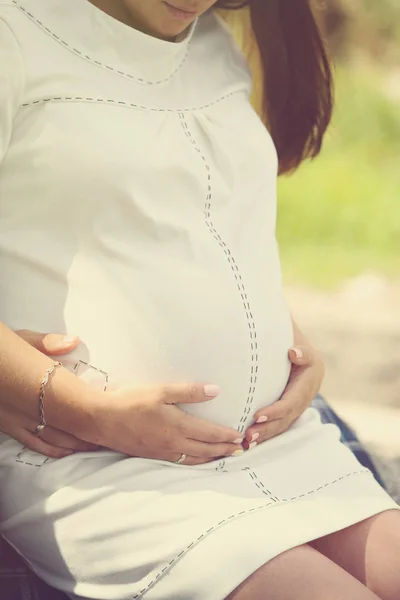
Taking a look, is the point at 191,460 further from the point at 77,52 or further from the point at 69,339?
the point at 77,52

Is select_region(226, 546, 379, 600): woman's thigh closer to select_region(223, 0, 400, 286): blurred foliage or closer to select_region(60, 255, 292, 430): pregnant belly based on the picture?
select_region(60, 255, 292, 430): pregnant belly

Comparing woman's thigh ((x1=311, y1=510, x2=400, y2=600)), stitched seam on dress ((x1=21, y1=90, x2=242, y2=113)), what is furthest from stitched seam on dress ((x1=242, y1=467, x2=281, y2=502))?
stitched seam on dress ((x1=21, y1=90, x2=242, y2=113))

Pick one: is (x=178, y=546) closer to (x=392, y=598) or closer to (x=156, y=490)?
(x=156, y=490)

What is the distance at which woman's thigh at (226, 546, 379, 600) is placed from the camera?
2.54ft

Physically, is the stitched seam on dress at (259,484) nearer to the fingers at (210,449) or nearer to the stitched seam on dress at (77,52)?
the fingers at (210,449)

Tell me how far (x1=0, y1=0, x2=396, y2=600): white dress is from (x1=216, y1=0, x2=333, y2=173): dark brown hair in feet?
0.84

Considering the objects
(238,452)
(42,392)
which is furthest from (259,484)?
(42,392)

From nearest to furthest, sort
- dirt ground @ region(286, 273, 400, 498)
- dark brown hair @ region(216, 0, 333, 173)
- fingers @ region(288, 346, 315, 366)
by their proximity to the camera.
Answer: fingers @ region(288, 346, 315, 366), dark brown hair @ region(216, 0, 333, 173), dirt ground @ region(286, 273, 400, 498)

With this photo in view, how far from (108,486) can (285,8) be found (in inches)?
30.3

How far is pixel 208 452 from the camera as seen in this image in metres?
0.88

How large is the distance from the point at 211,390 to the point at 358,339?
49.7 inches

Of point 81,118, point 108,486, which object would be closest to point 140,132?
point 81,118

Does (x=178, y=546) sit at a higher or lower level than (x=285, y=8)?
lower

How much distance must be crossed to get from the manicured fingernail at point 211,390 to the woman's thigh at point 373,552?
229 millimetres
